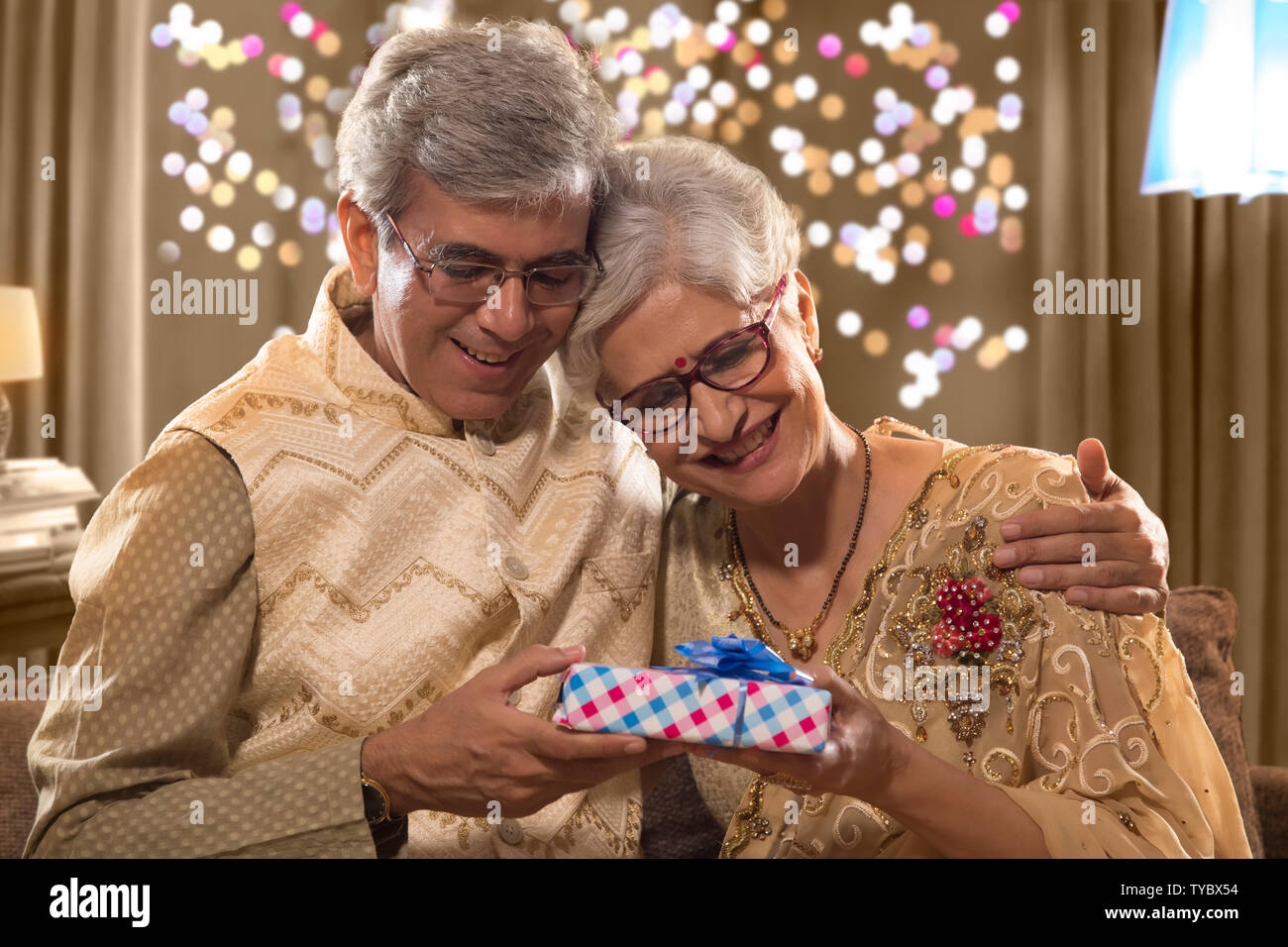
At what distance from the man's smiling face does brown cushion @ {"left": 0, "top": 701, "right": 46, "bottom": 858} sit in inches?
33.5

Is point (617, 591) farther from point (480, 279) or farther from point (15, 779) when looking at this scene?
point (15, 779)

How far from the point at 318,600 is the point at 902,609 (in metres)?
0.77

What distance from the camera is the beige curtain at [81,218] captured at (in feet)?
13.3

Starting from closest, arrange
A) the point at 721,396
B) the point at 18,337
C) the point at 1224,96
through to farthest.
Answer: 1. the point at 721,396
2. the point at 1224,96
3. the point at 18,337

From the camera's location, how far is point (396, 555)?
1.49 meters

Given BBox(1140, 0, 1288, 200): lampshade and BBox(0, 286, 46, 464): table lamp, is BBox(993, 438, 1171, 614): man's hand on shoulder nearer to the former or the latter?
BBox(1140, 0, 1288, 200): lampshade

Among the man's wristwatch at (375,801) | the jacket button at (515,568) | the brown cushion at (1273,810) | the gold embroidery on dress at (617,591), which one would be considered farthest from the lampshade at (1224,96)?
the man's wristwatch at (375,801)

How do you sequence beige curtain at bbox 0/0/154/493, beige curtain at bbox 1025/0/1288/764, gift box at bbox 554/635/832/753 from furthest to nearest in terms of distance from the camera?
beige curtain at bbox 0/0/154/493
beige curtain at bbox 1025/0/1288/764
gift box at bbox 554/635/832/753

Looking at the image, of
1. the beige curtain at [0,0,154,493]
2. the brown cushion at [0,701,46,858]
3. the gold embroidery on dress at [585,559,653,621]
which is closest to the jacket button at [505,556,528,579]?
the gold embroidery on dress at [585,559,653,621]

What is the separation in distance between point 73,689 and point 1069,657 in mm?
1203

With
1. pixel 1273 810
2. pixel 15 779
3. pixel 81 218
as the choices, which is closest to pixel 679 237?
pixel 15 779

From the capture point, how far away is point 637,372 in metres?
1.47

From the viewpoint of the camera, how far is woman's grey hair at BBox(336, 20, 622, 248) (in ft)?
4.46

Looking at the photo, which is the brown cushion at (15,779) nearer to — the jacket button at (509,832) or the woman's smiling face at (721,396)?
the jacket button at (509,832)
